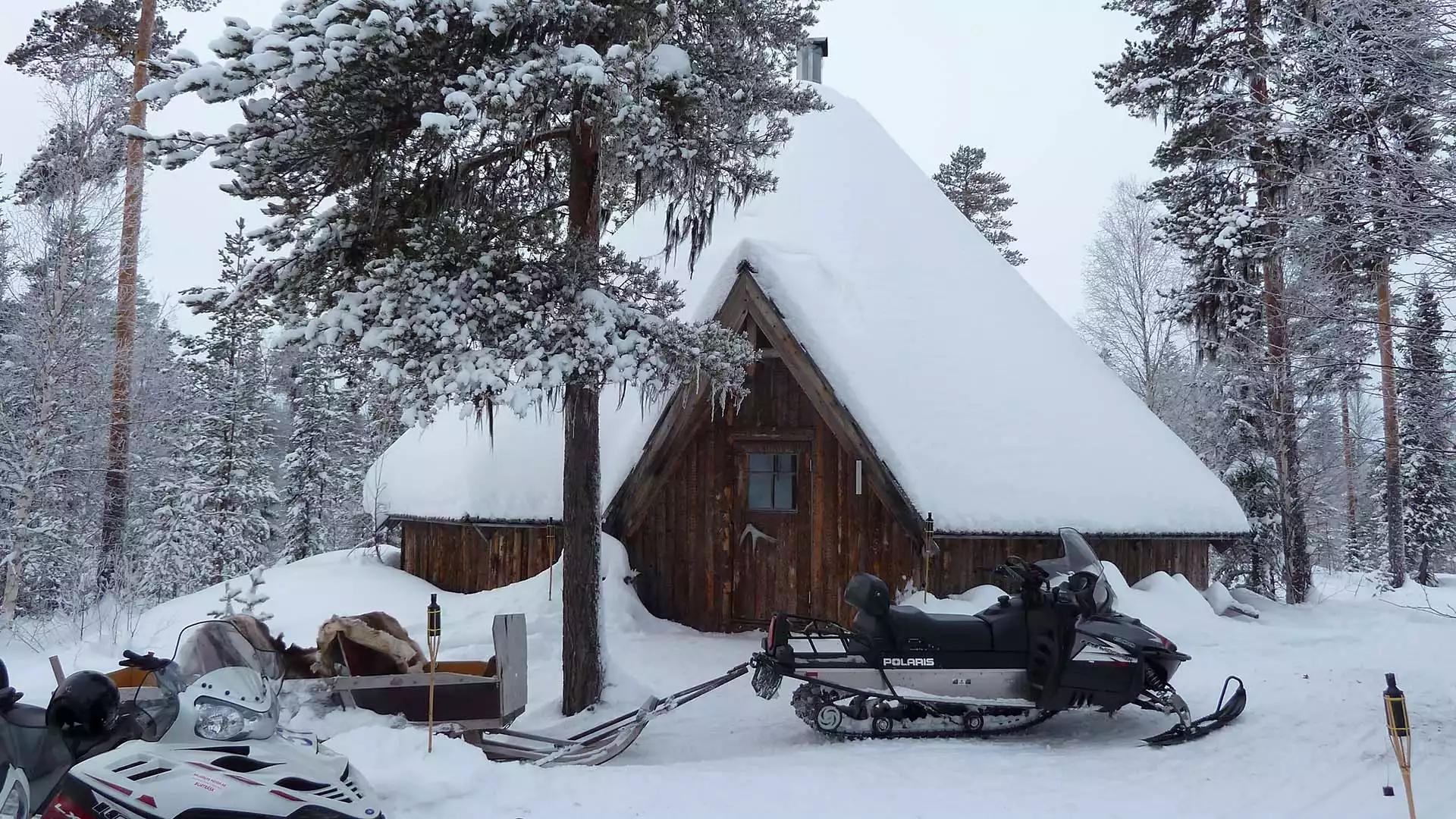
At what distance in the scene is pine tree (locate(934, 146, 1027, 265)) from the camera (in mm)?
26578

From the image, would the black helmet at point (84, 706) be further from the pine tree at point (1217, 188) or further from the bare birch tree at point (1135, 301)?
the bare birch tree at point (1135, 301)

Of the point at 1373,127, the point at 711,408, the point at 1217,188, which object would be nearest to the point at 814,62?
the point at 1217,188

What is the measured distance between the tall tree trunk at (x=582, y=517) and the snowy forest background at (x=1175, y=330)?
139 centimetres

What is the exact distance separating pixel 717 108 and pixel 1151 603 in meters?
7.18

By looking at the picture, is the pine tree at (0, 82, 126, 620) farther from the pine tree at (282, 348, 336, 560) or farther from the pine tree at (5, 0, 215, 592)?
the pine tree at (282, 348, 336, 560)

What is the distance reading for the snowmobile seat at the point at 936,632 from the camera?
6277 mm

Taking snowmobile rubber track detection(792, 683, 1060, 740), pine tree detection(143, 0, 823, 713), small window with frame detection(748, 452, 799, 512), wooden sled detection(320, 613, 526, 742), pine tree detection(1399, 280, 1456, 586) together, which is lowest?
snowmobile rubber track detection(792, 683, 1060, 740)

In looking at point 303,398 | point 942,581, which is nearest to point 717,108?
point 942,581

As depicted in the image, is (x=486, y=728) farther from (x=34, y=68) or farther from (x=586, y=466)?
(x=34, y=68)

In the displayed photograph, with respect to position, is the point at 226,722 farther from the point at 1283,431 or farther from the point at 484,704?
the point at 1283,431

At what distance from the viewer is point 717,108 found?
668 cm

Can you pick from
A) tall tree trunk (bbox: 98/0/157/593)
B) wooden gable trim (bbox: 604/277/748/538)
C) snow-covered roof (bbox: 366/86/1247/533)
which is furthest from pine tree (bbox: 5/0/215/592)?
wooden gable trim (bbox: 604/277/748/538)

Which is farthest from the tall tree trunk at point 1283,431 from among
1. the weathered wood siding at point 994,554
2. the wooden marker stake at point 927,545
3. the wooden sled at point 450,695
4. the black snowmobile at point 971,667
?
the wooden sled at point 450,695

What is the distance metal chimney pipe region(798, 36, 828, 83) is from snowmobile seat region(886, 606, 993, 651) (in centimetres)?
1343
